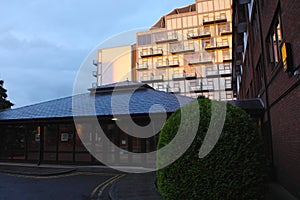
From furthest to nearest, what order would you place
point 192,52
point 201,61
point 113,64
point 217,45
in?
point 113,64, point 192,52, point 201,61, point 217,45

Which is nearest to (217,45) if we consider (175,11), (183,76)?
(183,76)

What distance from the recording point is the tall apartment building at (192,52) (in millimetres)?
41062

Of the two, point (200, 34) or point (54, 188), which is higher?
point (200, 34)

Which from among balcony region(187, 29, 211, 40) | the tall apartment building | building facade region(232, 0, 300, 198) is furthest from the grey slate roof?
balcony region(187, 29, 211, 40)

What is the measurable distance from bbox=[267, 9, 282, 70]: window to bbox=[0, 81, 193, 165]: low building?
5396 millimetres

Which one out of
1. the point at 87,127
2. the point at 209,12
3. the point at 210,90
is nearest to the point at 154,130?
the point at 87,127

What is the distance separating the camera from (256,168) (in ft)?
13.8

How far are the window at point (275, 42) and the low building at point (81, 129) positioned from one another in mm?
5396

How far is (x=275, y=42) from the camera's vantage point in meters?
8.68

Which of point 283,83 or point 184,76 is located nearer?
point 283,83

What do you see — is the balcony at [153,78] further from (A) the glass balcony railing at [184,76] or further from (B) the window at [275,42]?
(B) the window at [275,42]

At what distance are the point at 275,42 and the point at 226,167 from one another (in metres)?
6.18

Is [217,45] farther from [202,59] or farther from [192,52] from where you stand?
[192,52]

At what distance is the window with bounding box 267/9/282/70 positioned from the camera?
8.13m
